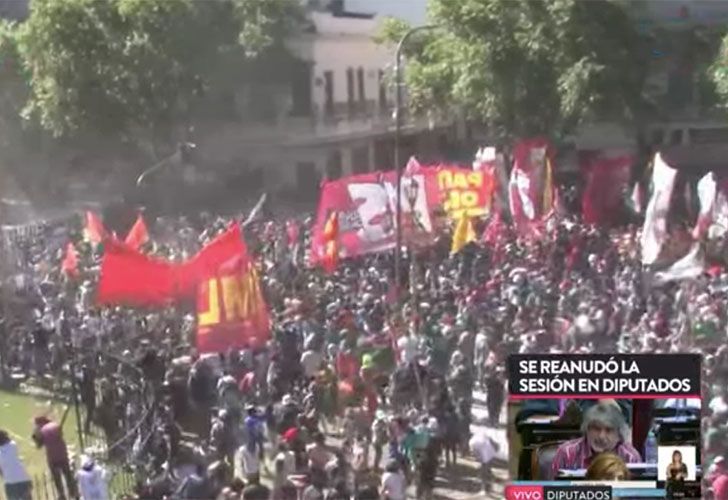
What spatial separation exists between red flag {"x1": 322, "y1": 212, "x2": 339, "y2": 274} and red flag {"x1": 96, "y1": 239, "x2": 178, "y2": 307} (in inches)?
20.8

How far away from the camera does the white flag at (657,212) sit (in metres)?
3.92

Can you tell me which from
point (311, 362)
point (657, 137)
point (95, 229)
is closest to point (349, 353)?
point (311, 362)

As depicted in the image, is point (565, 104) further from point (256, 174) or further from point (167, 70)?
point (167, 70)

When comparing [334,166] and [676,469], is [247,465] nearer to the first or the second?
[334,166]

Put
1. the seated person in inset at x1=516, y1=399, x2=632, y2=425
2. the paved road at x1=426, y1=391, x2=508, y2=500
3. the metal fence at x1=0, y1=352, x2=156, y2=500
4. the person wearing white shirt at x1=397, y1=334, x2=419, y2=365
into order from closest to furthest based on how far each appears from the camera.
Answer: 1. the seated person in inset at x1=516, y1=399, x2=632, y2=425
2. the paved road at x1=426, y1=391, x2=508, y2=500
3. the person wearing white shirt at x1=397, y1=334, x2=419, y2=365
4. the metal fence at x1=0, y1=352, x2=156, y2=500

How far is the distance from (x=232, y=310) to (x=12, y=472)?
994 millimetres

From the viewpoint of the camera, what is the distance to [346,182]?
159 inches

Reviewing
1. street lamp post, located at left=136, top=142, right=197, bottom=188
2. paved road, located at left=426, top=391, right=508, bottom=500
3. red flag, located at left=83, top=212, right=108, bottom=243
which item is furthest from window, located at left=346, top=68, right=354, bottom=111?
paved road, located at left=426, top=391, right=508, bottom=500

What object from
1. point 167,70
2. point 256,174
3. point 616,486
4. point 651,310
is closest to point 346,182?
point 256,174

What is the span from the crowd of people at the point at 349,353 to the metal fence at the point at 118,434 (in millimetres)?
11

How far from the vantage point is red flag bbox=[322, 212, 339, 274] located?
4121 millimetres

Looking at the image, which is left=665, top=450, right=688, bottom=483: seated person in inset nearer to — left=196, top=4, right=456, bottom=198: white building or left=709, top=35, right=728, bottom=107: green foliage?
left=709, top=35, right=728, bottom=107: green foliage

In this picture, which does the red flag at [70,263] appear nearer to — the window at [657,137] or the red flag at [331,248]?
the red flag at [331,248]

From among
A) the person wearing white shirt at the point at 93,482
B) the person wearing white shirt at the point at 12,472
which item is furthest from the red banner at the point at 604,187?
the person wearing white shirt at the point at 12,472
